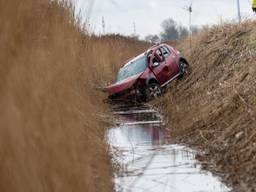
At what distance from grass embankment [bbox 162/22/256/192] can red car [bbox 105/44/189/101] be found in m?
0.57

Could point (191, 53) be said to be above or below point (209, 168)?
above

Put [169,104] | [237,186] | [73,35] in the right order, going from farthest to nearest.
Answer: [169,104]
[73,35]
[237,186]

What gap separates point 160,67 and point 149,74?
0.62 m

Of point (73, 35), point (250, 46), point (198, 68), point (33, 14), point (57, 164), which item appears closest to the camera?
point (57, 164)

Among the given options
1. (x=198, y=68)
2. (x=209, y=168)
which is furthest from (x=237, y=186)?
(x=198, y=68)

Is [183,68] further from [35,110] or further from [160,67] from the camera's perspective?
[35,110]

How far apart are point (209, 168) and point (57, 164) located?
435cm

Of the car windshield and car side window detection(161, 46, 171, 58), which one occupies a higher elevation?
car side window detection(161, 46, 171, 58)

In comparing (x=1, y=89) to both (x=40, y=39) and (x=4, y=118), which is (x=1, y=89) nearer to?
(x=4, y=118)

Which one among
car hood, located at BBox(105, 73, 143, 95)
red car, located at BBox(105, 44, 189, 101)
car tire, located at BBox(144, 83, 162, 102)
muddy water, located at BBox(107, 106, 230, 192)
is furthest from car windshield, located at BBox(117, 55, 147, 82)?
muddy water, located at BBox(107, 106, 230, 192)

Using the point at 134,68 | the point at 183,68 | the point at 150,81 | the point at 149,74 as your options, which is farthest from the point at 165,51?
the point at 150,81

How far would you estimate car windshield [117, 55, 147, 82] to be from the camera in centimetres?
2002

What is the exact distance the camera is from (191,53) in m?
23.3

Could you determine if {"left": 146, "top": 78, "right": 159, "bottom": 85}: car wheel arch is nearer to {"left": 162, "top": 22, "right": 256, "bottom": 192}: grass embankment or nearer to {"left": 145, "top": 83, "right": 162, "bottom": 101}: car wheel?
{"left": 145, "top": 83, "right": 162, "bottom": 101}: car wheel
